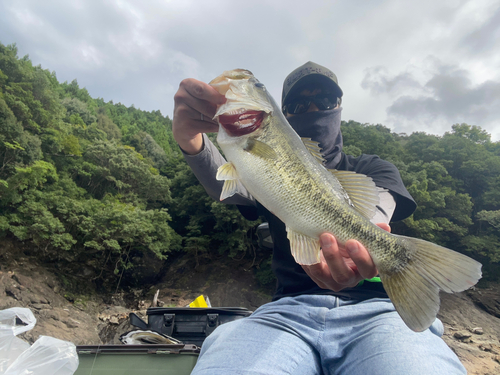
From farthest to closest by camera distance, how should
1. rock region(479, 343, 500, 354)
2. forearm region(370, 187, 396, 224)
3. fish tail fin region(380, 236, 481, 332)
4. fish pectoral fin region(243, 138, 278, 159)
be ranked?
rock region(479, 343, 500, 354), forearm region(370, 187, 396, 224), fish pectoral fin region(243, 138, 278, 159), fish tail fin region(380, 236, 481, 332)

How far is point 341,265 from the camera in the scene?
65.5 inches

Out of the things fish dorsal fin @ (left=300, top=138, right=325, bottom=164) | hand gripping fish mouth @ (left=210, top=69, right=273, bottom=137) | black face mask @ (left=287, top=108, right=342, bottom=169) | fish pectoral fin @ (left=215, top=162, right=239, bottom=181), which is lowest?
fish pectoral fin @ (left=215, top=162, right=239, bottom=181)

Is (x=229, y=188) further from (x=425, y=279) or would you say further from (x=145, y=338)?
(x=145, y=338)

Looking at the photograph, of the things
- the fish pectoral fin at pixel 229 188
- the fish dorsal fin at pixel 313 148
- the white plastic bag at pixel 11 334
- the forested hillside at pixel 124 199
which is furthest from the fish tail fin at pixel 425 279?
the forested hillside at pixel 124 199

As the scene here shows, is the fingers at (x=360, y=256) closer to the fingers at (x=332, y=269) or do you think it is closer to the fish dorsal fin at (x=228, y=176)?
the fingers at (x=332, y=269)

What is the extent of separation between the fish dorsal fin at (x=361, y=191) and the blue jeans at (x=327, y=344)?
0.68 meters

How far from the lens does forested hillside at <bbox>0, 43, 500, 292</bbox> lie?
18.3 metres

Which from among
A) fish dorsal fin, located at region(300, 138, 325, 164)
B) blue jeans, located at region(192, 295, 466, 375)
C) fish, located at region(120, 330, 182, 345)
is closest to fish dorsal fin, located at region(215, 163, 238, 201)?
fish dorsal fin, located at region(300, 138, 325, 164)

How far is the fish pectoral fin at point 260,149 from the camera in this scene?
1.74m

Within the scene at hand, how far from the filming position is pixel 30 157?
68.7ft

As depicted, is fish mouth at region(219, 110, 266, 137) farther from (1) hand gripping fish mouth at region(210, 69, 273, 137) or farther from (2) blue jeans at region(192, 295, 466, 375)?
(2) blue jeans at region(192, 295, 466, 375)

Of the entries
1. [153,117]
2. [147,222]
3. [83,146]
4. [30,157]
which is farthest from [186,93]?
[153,117]

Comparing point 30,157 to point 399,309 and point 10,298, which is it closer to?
point 10,298

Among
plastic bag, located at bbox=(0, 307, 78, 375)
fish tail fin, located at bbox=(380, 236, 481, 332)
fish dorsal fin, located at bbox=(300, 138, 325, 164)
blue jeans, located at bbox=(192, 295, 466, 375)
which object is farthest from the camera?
plastic bag, located at bbox=(0, 307, 78, 375)
